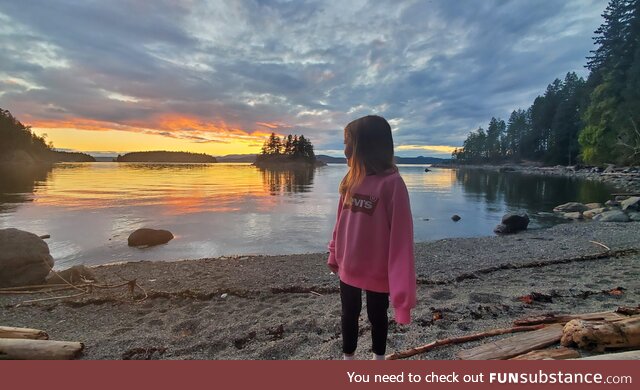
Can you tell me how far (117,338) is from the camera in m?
4.93

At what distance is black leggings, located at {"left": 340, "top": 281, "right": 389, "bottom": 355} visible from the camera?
9.78ft

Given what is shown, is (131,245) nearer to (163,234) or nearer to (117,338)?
(163,234)

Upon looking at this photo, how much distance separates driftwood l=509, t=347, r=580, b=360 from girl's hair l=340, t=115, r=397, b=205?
2.25 m

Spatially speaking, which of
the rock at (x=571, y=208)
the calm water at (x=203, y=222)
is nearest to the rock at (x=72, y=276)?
Result: the calm water at (x=203, y=222)

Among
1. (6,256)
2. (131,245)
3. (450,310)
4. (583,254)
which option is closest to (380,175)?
(450,310)

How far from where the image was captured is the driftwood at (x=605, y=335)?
10.3 ft

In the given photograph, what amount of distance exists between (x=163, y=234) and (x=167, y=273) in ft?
21.0

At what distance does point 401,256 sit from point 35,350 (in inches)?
166

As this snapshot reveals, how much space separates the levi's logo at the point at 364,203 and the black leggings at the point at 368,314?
29.3 inches

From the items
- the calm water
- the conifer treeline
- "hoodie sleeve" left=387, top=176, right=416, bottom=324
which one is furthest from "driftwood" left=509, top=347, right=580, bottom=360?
the conifer treeline

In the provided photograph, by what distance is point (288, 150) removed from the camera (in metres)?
146

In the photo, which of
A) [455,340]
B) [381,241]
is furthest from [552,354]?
[381,241]

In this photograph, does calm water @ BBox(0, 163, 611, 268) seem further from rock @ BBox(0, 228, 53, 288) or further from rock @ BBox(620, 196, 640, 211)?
rock @ BBox(620, 196, 640, 211)

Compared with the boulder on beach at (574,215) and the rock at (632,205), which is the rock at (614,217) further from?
the rock at (632,205)
